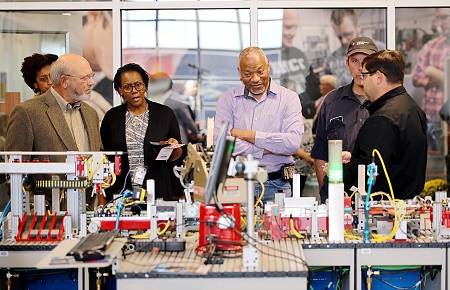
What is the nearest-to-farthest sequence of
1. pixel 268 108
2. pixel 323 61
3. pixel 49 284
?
1. pixel 49 284
2. pixel 268 108
3. pixel 323 61

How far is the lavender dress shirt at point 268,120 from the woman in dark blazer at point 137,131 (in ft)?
1.35

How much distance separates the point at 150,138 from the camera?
16.4ft

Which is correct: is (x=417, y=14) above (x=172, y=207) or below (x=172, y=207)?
above

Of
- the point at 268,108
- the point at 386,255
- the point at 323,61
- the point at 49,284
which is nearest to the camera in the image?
the point at 386,255

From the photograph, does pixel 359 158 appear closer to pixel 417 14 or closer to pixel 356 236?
pixel 356 236

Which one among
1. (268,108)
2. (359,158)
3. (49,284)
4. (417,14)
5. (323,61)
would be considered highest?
(417,14)

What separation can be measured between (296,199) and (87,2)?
3.14 meters

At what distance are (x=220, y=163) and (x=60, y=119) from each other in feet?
5.18

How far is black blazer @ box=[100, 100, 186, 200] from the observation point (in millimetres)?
4984

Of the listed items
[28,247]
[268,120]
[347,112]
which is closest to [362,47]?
[347,112]

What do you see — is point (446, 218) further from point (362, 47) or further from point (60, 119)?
point (60, 119)

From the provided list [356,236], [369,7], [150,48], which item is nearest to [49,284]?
[356,236]

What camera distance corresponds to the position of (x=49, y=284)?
3.91 metres

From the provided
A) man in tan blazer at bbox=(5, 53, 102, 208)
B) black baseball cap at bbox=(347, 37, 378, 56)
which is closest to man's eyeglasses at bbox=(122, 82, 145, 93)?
man in tan blazer at bbox=(5, 53, 102, 208)
